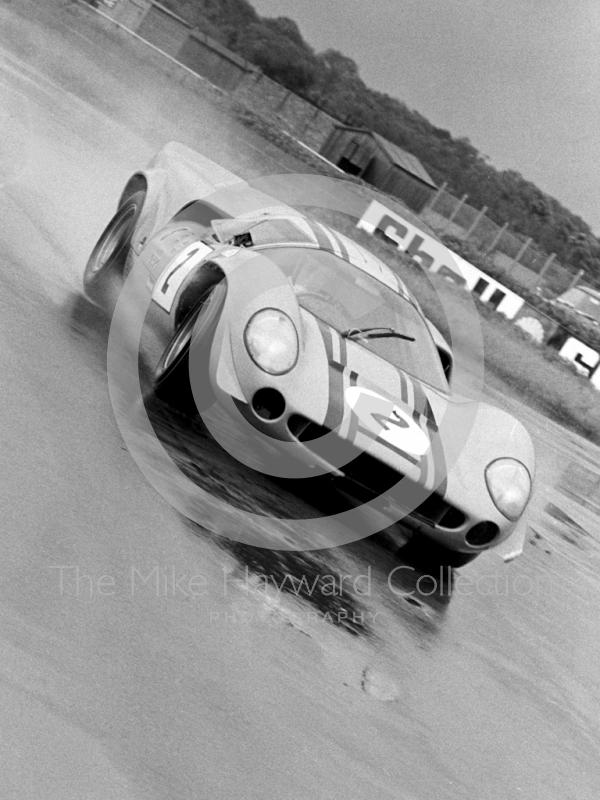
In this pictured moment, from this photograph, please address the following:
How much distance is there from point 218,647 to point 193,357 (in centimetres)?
206

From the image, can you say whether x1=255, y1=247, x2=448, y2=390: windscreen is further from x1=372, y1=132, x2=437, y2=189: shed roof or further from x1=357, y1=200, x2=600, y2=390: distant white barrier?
x1=372, y1=132, x2=437, y2=189: shed roof

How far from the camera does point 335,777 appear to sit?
10.8ft

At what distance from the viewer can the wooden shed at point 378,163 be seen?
38.5m

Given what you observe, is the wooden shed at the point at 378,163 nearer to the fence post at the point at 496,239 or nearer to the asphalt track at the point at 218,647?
the fence post at the point at 496,239

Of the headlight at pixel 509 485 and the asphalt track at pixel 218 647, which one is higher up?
the headlight at pixel 509 485

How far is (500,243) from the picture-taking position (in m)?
30.9

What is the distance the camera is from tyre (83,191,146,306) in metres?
7.80

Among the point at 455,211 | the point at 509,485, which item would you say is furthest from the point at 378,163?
the point at 509,485

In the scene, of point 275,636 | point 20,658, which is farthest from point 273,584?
point 20,658

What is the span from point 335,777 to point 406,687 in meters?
1.06

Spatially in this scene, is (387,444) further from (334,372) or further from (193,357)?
(193,357)

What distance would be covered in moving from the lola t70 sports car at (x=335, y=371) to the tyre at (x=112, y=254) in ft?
2.70

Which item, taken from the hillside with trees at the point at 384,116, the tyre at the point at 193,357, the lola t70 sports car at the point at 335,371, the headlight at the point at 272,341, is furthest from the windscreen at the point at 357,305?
the hillside with trees at the point at 384,116

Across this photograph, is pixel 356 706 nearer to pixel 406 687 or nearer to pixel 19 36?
pixel 406 687
